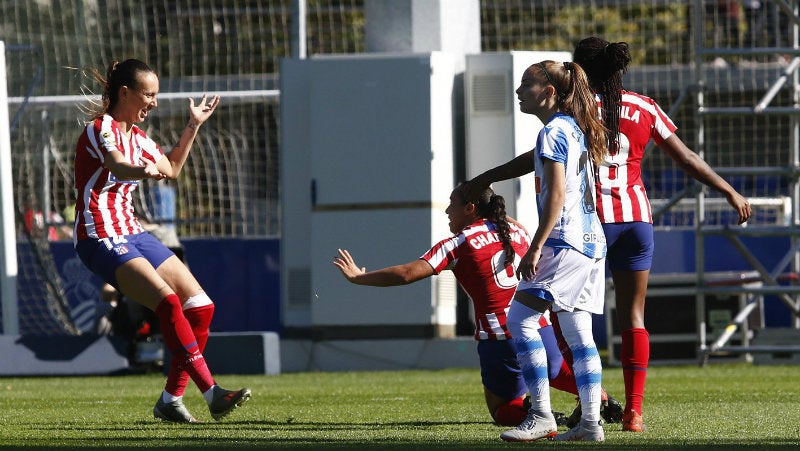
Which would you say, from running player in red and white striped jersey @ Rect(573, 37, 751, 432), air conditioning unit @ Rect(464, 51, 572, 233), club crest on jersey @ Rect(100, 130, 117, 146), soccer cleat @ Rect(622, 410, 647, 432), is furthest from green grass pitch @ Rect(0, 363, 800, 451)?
air conditioning unit @ Rect(464, 51, 572, 233)

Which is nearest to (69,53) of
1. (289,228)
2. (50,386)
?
(289,228)

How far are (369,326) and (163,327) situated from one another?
6.07 m

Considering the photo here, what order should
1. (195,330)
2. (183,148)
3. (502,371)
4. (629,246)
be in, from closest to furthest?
(629,246)
(502,371)
(183,148)
(195,330)

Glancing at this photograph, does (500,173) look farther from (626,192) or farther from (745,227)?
(745,227)

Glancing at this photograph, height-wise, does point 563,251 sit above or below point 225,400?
above

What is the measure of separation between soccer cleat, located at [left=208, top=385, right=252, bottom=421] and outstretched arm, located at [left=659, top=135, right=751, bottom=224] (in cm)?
220

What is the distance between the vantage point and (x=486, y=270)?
22.5 feet

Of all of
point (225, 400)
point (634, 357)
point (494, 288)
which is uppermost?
point (494, 288)

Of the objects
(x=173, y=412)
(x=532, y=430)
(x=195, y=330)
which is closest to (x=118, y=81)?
(x=195, y=330)

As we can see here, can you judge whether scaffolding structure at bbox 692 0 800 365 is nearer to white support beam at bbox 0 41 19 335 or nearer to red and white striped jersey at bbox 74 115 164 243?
white support beam at bbox 0 41 19 335

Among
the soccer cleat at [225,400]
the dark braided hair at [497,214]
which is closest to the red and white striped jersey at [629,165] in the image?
the dark braided hair at [497,214]

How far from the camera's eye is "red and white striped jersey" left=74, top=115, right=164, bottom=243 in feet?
23.0

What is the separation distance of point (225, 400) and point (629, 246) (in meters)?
1.94

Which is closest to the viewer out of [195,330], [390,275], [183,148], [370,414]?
[390,275]
